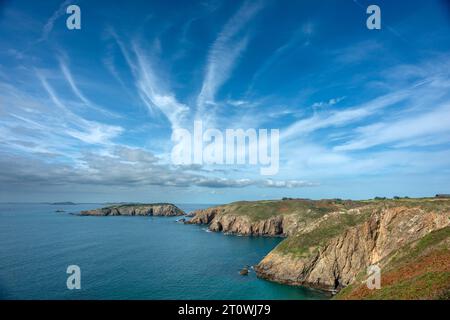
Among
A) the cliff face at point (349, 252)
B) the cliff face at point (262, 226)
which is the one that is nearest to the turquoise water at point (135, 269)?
the cliff face at point (349, 252)

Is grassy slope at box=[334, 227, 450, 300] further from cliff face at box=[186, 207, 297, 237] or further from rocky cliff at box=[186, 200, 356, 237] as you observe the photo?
cliff face at box=[186, 207, 297, 237]

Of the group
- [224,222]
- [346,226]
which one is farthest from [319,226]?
[224,222]

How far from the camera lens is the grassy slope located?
1121 inches

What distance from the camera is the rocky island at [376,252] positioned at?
34156mm

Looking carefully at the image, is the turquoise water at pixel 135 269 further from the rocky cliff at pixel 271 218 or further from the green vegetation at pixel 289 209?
the green vegetation at pixel 289 209

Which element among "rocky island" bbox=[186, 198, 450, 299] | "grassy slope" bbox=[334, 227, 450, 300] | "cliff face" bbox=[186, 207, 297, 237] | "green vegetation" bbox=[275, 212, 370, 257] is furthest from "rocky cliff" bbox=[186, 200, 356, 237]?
"grassy slope" bbox=[334, 227, 450, 300]

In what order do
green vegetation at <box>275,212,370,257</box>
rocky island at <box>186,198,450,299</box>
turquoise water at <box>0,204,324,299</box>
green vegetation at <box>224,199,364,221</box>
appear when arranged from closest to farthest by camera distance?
rocky island at <box>186,198,450,299</box>
turquoise water at <box>0,204,324,299</box>
green vegetation at <box>275,212,370,257</box>
green vegetation at <box>224,199,364,221</box>

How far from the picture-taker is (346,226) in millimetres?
80875

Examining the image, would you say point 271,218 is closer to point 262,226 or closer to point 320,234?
point 262,226

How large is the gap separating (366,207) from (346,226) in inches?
447

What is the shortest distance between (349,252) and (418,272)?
38.7 meters

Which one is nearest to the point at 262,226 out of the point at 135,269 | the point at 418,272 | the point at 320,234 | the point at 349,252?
the point at 320,234

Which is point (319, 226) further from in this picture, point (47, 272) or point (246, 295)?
point (47, 272)
